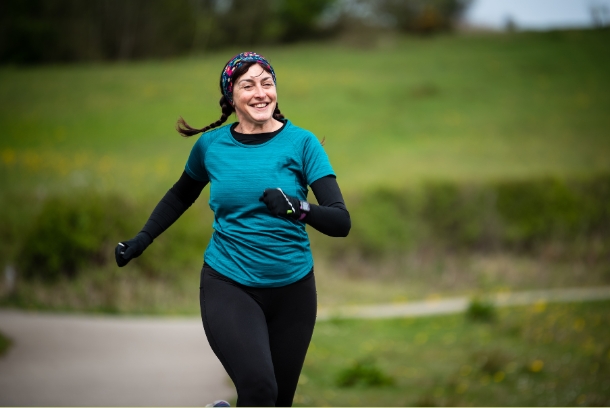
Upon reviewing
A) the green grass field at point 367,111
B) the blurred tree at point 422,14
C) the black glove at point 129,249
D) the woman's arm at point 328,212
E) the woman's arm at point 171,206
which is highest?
the blurred tree at point 422,14

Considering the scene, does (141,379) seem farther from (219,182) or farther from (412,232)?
(412,232)

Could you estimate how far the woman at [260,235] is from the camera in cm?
303

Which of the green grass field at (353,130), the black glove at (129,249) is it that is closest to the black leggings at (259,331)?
the black glove at (129,249)

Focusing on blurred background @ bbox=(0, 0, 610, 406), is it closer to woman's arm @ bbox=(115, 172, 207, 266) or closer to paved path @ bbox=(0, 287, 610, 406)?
paved path @ bbox=(0, 287, 610, 406)

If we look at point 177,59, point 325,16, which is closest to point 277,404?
point 177,59

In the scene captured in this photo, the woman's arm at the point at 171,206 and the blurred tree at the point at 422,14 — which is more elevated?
the blurred tree at the point at 422,14

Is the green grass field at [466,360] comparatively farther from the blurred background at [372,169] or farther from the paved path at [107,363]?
the paved path at [107,363]

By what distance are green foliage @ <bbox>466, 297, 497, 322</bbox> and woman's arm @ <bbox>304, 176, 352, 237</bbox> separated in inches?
286

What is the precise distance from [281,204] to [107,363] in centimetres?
474

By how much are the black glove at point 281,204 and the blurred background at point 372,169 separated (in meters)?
3.35

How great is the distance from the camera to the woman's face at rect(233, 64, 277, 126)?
3.24 m

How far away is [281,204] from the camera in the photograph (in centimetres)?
295

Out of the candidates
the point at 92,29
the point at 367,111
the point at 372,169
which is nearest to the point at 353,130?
the point at 367,111

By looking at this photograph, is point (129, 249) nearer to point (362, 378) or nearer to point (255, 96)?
point (255, 96)
